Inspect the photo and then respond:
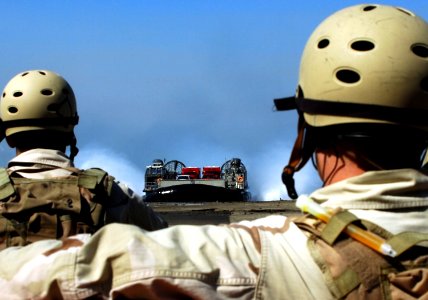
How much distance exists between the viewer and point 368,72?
276cm

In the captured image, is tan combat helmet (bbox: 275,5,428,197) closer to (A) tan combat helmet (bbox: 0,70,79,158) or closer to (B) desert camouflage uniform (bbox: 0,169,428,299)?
(B) desert camouflage uniform (bbox: 0,169,428,299)

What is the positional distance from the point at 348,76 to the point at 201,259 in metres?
0.81

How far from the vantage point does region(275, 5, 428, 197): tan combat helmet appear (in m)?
2.74

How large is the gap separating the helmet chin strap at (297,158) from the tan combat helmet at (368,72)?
3cm

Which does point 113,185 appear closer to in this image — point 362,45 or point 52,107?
point 52,107

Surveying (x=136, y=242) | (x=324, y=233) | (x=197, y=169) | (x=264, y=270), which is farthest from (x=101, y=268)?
(x=197, y=169)

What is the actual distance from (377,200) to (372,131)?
0.22 metres

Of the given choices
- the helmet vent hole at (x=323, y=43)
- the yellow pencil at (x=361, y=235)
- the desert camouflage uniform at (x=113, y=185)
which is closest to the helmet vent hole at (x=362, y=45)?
the helmet vent hole at (x=323, y=43)

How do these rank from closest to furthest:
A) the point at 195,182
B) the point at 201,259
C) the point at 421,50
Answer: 1. the point at 201,259
2. the point at 421,50
3. the point at 195,182

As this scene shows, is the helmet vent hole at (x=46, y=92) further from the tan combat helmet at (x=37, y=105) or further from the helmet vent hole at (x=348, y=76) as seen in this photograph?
the helmet vent hole at (x=348, y=76)

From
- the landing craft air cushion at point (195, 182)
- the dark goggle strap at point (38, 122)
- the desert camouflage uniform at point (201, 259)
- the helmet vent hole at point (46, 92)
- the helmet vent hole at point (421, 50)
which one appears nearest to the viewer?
the desert camouflage uniform at point (201, 259)

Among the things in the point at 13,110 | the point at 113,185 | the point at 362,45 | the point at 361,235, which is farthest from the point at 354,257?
the point at 13,110

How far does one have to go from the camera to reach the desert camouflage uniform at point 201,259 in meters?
2.42

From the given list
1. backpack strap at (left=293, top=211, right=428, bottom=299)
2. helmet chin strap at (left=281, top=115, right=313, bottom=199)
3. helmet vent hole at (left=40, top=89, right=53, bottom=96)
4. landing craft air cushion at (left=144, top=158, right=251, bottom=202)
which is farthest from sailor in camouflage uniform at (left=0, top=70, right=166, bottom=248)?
landing craft air cushion at (left=144, top=158, right=251, bottom=202)
